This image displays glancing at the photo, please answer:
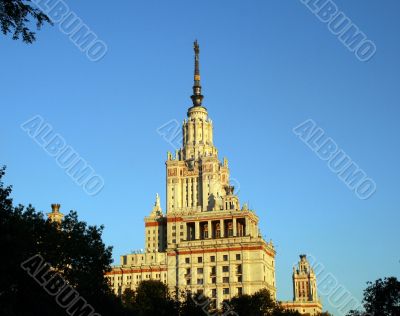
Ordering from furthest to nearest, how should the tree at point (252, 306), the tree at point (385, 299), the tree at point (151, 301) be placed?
the tree at point (252, 306), the tree at point (151, 301), the tree at point (385, 299)

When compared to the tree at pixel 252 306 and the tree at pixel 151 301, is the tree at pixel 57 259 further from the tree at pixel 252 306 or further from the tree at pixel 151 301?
the tree at pixel 252 306

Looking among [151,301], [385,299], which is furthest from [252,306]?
[385,299]

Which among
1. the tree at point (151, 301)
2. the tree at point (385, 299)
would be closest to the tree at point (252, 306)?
the tree at point (151, 301)

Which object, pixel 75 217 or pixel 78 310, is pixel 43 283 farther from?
pixel 75 217

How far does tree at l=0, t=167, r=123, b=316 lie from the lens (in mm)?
68250

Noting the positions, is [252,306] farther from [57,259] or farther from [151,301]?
[57,259]

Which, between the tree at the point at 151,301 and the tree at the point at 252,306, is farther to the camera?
the tree at the point at 252,306

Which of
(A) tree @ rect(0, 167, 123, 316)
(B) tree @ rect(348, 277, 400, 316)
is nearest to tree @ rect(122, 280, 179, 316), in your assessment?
(A) tree @ rect(0, 167, 123, 316)

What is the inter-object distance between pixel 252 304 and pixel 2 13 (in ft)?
408

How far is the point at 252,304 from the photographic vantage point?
483 feet

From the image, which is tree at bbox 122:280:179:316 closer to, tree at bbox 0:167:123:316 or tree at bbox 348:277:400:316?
tree at bbox 0:167:123:316

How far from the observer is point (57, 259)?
8669 cm

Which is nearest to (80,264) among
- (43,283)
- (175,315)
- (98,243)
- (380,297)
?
(98,243)

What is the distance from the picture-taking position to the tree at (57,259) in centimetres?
6825
